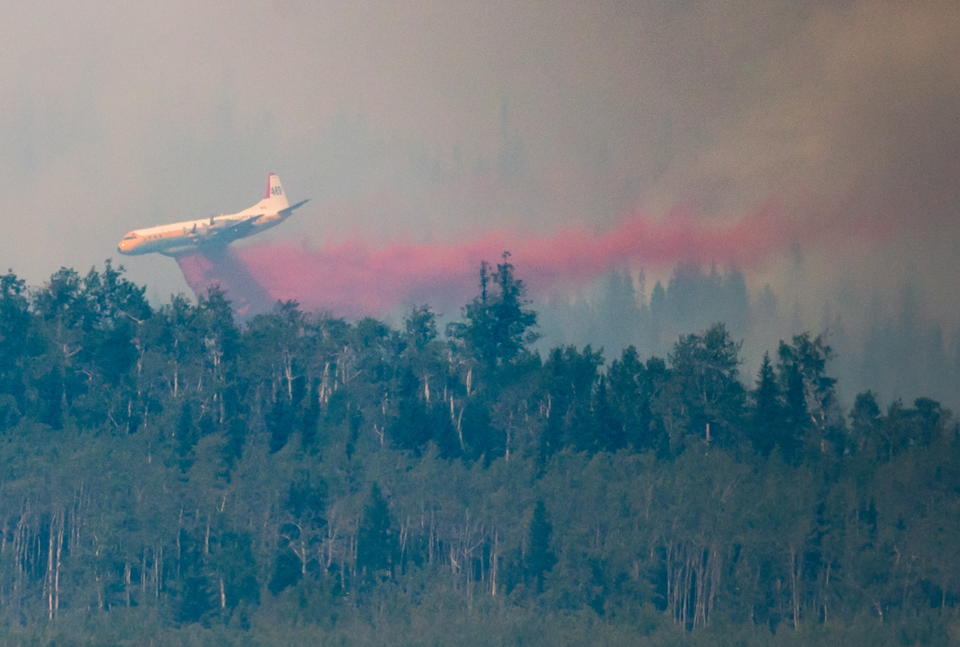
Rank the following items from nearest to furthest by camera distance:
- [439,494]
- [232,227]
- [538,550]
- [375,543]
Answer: [538,550] < [375,543] < [439,494] < [232,227]

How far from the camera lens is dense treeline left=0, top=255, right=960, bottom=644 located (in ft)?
283

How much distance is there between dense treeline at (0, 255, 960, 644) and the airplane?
20897 millimetres

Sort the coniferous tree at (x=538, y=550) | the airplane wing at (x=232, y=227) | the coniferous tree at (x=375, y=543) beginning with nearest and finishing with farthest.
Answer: the coniferous tree at (x=375, y=543) → the coniferous tree at (x=538, y=550) → the airplane wing at (x=232, y=227)

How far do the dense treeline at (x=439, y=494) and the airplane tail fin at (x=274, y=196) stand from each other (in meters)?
23.7

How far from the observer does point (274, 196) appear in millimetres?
134125

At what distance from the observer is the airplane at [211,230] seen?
130750 mm

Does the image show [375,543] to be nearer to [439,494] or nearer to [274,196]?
[439,494]

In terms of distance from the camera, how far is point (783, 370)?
10594 cm

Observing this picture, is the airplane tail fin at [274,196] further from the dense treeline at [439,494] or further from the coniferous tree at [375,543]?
the coniferous tree at [375,543]

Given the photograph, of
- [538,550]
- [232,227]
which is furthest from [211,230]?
[538,550]

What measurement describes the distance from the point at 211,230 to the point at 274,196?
5851 millimetres

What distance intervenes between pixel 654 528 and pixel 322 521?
17233mm

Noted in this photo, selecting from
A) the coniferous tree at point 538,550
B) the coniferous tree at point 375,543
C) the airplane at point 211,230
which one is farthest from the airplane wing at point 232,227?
the coniferous tree at point 538,550

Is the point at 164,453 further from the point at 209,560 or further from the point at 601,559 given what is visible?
the point at 601,559
